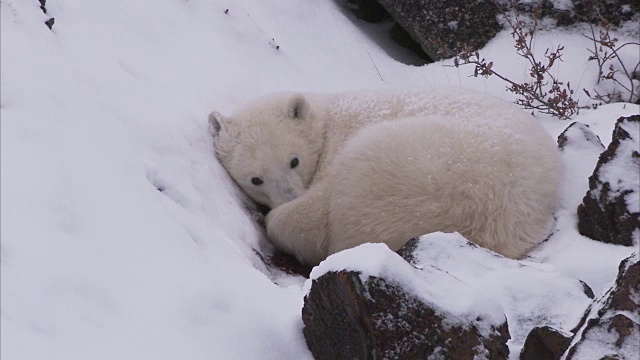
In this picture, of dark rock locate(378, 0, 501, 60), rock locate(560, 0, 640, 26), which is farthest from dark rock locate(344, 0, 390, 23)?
rock locate(560, 0, 640, 26)

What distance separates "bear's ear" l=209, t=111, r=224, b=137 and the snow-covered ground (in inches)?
2.2

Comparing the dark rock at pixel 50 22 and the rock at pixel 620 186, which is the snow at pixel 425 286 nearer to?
the rock at pixel 620 186

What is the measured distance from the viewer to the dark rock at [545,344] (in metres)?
2.98

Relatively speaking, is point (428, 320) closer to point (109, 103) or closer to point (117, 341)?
point (117, 341)

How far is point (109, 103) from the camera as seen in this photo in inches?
171

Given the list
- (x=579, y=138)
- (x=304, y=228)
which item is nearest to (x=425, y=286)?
(x=304, y=228)

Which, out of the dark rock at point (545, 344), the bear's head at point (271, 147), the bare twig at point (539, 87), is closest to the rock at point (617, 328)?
the dark rock at point (545, 344)

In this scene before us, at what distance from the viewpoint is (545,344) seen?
302cm

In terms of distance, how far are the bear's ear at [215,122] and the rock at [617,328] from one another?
3282 mm

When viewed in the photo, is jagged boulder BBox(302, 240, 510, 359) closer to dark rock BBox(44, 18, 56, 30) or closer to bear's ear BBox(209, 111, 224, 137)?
dark rock BBox(44, 18, 56, 30)

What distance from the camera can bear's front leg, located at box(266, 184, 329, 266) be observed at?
489cm

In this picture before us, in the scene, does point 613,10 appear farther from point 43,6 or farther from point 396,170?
point 43,6

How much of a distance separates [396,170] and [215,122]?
1575mm

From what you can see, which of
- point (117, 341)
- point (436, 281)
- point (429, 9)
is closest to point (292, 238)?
point (436, 281)
